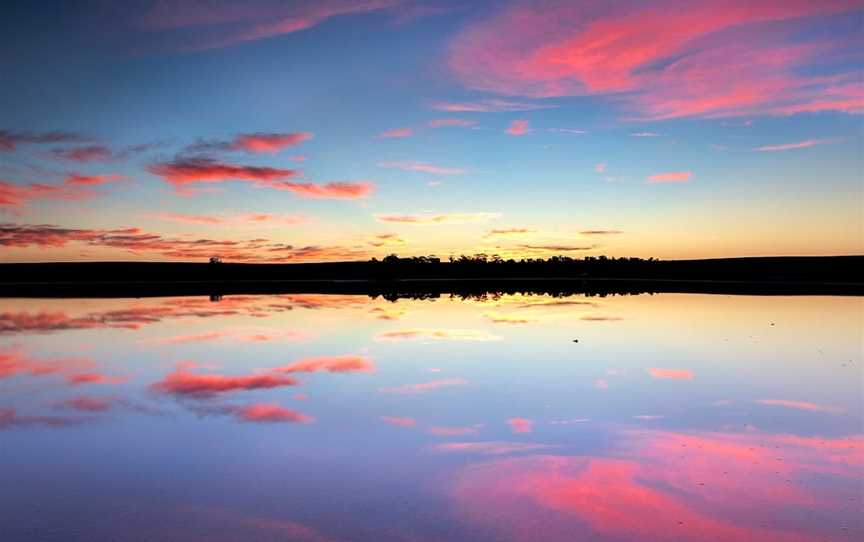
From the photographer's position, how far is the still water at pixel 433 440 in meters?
7.22

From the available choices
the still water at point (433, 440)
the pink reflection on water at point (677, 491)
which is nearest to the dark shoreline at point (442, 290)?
the still water at point (433, 440)

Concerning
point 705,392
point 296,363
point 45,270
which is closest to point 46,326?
point 296,363

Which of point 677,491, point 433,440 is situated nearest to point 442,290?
point 433,440

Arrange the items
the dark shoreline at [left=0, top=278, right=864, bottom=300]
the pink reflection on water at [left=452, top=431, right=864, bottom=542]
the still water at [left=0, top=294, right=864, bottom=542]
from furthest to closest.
A: the dark shoreline at [left=0, top=278, right=864, bottom=300] → the still water at [left=0, top=294, right=864, bottom=542] → the pink reflection on water at [left=452, top=431, right=864, bottom=542]

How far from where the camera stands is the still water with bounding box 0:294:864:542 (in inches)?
284

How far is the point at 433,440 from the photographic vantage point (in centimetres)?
1021

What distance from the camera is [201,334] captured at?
23641 millimetres

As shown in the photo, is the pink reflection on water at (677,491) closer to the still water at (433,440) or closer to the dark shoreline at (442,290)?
the still water at (433,440)

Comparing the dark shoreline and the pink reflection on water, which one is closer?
the pink reflection on water

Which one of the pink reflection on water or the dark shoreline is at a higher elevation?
the dark shoreline

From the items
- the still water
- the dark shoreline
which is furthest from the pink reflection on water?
the dark shoreline

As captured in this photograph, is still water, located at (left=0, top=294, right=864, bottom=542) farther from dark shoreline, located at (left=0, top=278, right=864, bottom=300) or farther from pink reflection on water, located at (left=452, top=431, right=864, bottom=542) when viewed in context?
dark shoreline, located at (left=0, top=278, right=864, bottom=300)

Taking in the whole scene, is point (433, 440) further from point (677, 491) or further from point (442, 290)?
point (442, 290)

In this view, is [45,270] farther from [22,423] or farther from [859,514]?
[859,514]
